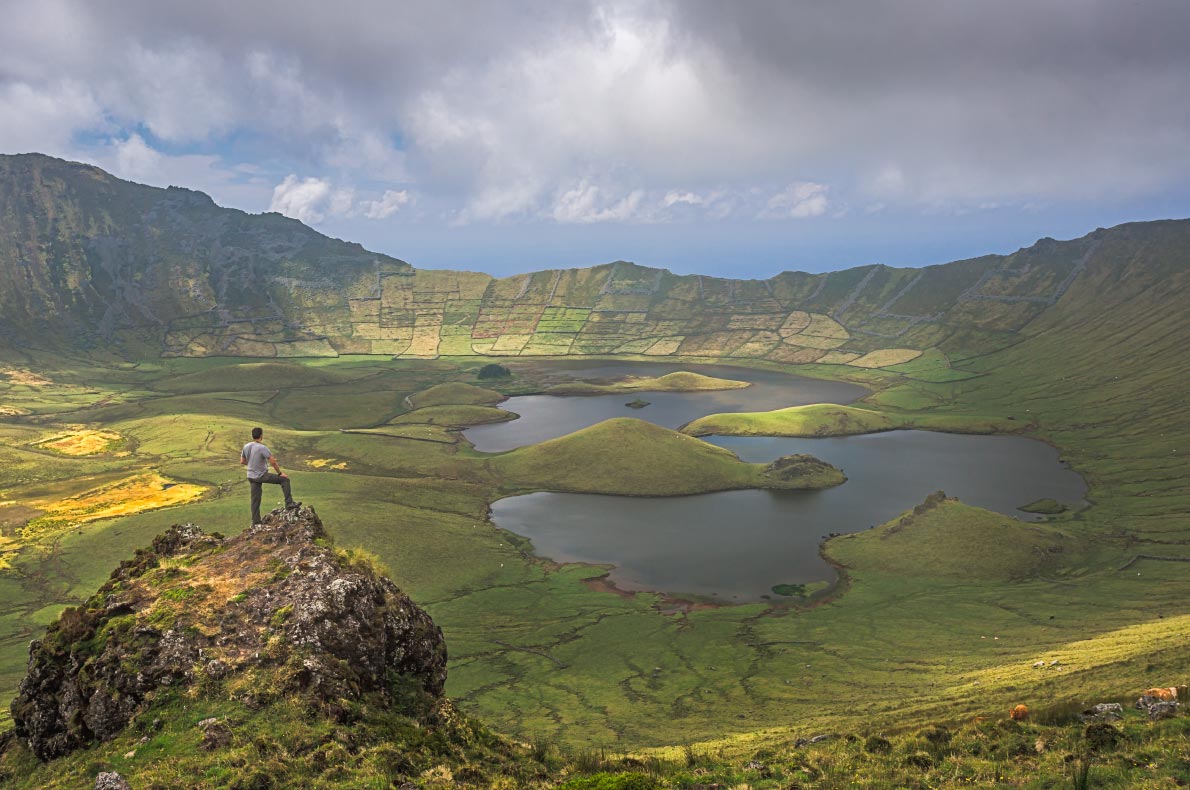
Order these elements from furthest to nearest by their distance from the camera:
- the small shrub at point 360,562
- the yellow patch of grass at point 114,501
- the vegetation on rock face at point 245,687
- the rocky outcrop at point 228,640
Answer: the yellow patch of grass at point 114,501 < the small shrub at point 360,562 < the rocky outcrop at point 228,640 < the vegetation on rock face at point 245,687

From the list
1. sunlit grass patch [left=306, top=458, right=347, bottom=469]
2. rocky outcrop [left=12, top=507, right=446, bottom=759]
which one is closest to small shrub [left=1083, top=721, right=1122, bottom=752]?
rocky outcrop [left=12, top=507, right=446, bottom=759]

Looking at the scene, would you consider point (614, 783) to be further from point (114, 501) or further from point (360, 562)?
point (114, 501)

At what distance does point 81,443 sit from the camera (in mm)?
188250

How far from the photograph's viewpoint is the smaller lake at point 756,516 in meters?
110

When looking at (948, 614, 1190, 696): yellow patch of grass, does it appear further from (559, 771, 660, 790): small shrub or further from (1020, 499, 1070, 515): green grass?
(1020, 499, 1070, 515): green grass

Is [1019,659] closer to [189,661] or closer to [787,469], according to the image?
[189,661]

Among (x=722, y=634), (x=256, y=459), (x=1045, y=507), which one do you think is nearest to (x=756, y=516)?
Answer: (x=722, y=634)

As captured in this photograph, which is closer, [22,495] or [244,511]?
[244,511]

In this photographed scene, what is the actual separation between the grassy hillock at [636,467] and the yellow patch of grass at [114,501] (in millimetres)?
65861

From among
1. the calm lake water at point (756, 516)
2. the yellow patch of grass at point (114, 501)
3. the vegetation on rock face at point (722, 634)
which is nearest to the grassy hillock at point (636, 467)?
the vegetation on rock face at point (722, 634)

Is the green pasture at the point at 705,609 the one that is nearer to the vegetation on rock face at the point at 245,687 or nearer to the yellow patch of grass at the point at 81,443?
the yellow patch of grass at the point at 81,443

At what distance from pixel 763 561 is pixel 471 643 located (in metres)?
51.6

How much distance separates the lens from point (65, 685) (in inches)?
1108

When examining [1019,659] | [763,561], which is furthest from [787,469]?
Answer: [1019,659]
